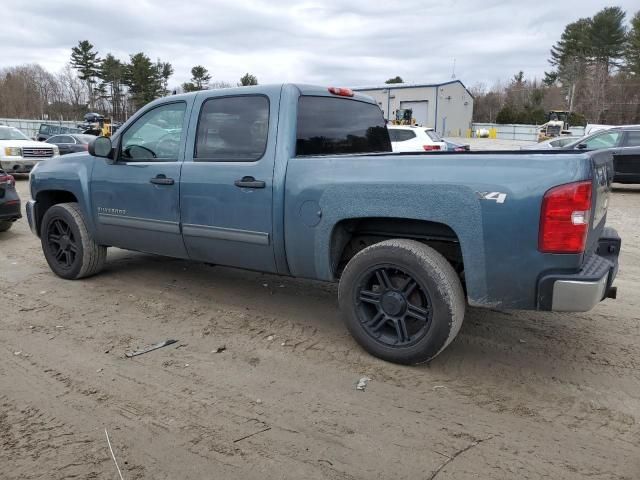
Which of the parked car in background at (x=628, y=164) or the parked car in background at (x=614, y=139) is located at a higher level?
the parked car in background at (x=614, y=139)

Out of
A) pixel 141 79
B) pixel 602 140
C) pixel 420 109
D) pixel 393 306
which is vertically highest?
pixel 141 79

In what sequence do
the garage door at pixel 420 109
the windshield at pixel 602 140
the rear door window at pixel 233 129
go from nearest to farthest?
the rear door window at pixel 233 129, the windshield at pixel 602 140, the garage door at pixel 420 109

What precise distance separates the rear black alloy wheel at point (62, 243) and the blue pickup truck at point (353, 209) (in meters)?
0.15

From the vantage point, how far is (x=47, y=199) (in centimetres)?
594

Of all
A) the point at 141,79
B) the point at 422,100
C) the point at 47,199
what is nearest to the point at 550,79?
the point at 422,100

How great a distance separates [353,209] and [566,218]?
1329 mm

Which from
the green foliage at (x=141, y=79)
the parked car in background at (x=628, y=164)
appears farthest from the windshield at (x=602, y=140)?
the green foliage at (x=141, y=79)

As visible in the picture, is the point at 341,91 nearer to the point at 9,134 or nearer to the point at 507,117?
the point at 9,134

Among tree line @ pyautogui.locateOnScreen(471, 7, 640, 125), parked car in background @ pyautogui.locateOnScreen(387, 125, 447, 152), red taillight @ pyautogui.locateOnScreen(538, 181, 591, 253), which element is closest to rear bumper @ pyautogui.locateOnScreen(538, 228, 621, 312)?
red taillight @ pyautogui.locateOnScreen(538, 181, 591, 253)

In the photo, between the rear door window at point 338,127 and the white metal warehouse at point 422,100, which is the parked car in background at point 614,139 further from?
the white metal warehouse at point 422,100

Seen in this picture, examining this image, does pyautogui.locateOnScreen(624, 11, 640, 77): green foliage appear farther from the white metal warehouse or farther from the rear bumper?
the rear bumper

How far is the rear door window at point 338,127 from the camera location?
4207 millimetres

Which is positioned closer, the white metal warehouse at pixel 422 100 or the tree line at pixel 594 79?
the white metal warehouse at pixel 422 100

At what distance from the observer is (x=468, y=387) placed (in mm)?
3340
